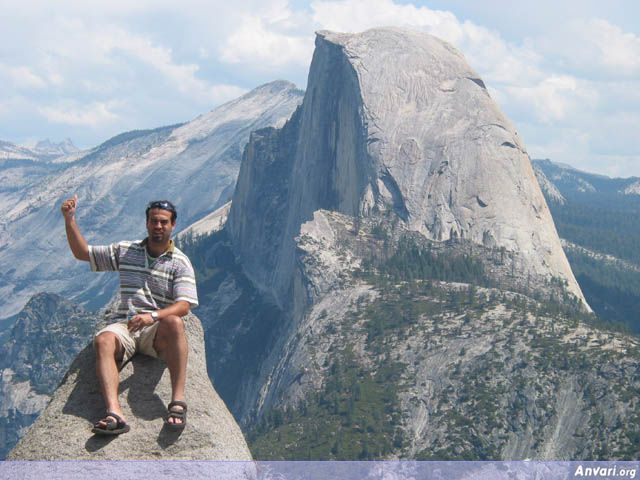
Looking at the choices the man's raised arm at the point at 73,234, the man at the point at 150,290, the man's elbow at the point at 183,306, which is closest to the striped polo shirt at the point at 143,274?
the man at the point at 150,290

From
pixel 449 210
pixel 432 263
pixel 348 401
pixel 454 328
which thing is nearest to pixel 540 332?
pixel 454 328

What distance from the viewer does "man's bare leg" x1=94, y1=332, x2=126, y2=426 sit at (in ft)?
38.6

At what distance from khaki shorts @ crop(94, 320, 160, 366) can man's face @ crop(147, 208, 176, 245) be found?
1.28 metres

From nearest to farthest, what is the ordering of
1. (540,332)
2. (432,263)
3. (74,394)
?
1. (74,394)
2. (540,332)
3. (432,263)

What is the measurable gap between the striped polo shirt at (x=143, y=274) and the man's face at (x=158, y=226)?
0.70ft

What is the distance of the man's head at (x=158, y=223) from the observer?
42.4ft

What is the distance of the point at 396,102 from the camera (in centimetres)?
16138

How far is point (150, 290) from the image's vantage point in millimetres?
13125

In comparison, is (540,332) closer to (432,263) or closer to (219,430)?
(432,263)

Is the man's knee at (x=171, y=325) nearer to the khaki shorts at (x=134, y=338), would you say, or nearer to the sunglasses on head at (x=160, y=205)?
the khaki shorts at (x=134, y=338)

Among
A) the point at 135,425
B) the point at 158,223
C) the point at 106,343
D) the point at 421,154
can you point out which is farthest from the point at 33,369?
the point at 135,425

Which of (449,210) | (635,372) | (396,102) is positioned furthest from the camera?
(396,102)

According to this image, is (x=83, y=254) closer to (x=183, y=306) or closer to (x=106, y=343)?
(x=106, y=343)

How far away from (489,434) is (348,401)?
19.1 metres
